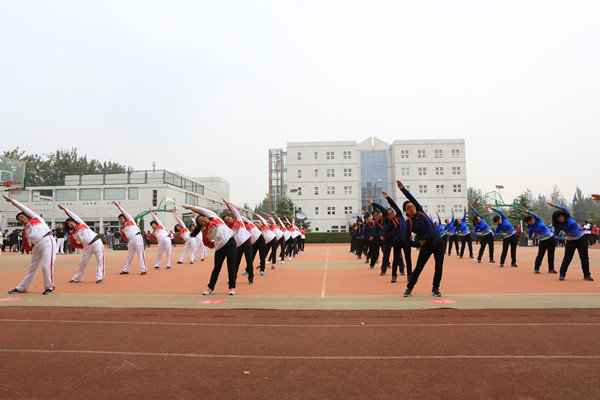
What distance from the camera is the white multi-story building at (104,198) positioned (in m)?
56.1

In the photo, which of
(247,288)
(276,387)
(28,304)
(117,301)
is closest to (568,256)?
(247,288)

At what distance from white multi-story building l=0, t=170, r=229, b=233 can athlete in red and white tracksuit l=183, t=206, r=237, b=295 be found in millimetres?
47794

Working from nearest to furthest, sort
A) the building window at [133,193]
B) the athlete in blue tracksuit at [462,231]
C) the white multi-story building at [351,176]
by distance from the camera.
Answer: the athlete in blue tracksuit at [462,231] < the building window at [133,193] < the white multi-story building at [351,176]

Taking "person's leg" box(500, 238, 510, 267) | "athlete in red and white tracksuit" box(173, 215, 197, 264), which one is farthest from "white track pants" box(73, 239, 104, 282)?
"person's leg" box(500, 238, 510, 267)

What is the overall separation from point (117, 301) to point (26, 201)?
60.6 metres

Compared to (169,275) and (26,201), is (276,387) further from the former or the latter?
(26,201)

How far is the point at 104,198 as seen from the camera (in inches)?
2259

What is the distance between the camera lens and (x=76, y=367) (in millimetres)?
4395

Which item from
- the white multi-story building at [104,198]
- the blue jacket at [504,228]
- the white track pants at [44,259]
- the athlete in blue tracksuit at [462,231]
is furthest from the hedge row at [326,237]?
the white track pants at [44,259]

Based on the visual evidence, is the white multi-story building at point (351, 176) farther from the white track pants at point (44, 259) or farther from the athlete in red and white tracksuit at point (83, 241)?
the white track pants at point (44, 259)

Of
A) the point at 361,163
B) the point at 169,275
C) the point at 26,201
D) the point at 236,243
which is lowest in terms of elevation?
the point at 169,275

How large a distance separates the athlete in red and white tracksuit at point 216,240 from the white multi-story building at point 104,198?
47.8 metres

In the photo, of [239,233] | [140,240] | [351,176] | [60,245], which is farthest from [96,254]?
→ [351,176]

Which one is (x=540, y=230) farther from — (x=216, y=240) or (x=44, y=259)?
(x=44, y=259)
